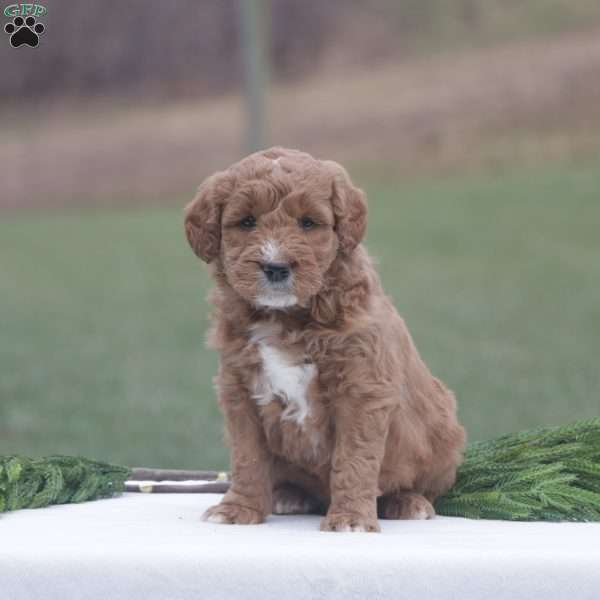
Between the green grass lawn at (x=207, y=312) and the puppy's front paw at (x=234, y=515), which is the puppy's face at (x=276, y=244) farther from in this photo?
the green grass lawn at (x=207, y=312)

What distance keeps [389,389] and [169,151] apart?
1719 cm

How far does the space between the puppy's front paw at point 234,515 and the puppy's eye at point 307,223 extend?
3.59ft

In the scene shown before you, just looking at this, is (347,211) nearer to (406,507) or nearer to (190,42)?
(406,507)

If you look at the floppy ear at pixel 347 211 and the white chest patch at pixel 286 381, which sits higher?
the floppy ear at pixel 347 211

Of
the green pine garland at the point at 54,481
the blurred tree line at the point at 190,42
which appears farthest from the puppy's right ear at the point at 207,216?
the blurred tree line at the point at 190,42

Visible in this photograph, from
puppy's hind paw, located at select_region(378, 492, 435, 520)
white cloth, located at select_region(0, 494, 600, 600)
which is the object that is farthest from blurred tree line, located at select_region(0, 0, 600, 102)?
white cloth, located at select_region(0, 494, 600, 600)

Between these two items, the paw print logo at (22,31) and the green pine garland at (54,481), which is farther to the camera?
the paw print logo at (22,31)

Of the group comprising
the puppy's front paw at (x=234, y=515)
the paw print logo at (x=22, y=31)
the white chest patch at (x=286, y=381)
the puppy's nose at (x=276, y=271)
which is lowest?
the puppy's front paw at (x=234, y=515)

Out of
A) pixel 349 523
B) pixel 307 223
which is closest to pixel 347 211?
pixel 307 223

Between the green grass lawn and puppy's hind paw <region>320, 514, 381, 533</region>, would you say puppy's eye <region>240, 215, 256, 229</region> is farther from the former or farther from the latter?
the green grass lawn

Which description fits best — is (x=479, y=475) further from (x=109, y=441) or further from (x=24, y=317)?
(x=24, y=317)

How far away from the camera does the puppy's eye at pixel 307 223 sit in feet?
12.8

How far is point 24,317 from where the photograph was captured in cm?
1532

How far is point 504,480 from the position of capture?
15.0 ft
